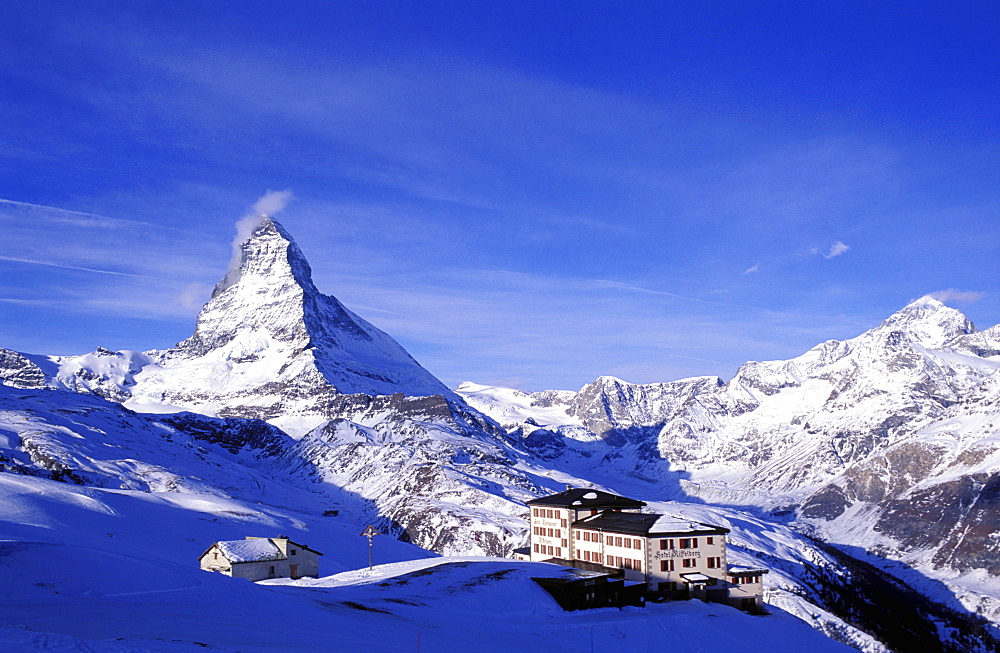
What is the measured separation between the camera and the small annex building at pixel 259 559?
298 ft

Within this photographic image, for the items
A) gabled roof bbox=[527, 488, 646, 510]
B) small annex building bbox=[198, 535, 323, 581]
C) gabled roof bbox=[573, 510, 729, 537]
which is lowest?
small annex building bbox=[198, 535, 323, 581]

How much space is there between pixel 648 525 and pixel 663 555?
3908 millimetres

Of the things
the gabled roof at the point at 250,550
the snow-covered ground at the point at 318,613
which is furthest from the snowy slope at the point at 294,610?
the gabled roof at the point at 250,550

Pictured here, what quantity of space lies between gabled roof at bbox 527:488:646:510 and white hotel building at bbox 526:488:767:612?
1169 mm

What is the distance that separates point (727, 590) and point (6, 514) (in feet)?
313

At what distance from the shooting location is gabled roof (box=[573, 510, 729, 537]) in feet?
281

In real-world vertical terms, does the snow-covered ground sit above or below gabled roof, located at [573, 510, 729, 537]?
below

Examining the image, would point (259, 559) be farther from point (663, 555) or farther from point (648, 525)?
point (663, 555)

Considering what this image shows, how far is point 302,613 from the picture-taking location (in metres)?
48.5

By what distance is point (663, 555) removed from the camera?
8425 cm

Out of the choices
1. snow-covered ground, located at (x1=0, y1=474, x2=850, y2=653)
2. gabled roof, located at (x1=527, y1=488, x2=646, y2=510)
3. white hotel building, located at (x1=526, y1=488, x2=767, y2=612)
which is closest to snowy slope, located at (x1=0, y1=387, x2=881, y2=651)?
snow-covered ground, located at (x1=0, y1=474, x2=850, y2=653)

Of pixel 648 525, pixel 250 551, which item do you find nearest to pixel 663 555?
pixel 648 525

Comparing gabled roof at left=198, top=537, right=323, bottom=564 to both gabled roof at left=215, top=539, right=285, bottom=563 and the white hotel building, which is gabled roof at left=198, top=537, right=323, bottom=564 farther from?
the white hotel building

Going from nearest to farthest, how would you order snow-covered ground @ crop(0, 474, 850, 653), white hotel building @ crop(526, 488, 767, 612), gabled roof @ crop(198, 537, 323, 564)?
snow-covered ground @ crop(0, 474, 850, 653) < white hotel building @ crop(526, 488, 767, 612) < gabled roof @ crop(198, 537, 323, 564)
